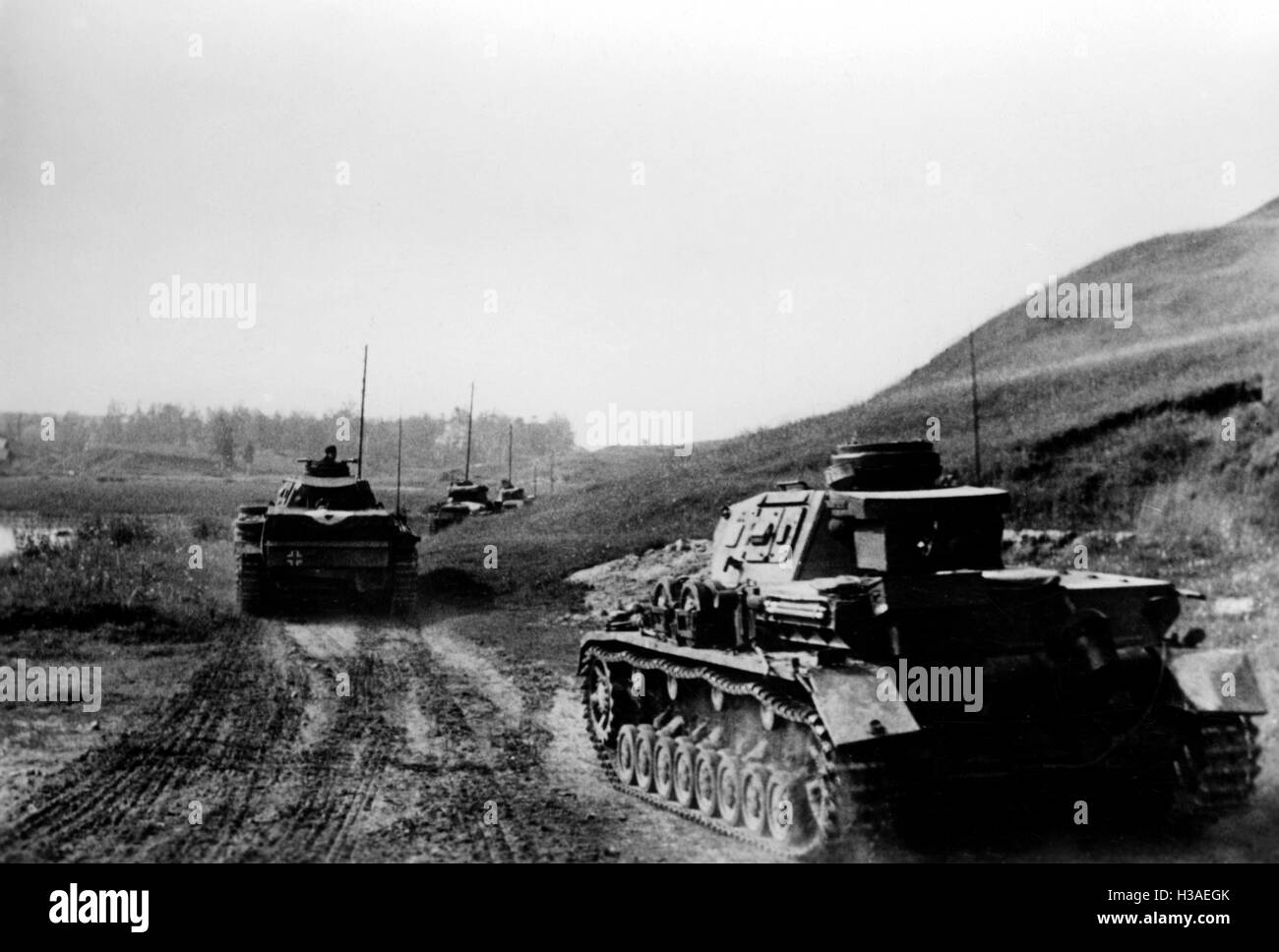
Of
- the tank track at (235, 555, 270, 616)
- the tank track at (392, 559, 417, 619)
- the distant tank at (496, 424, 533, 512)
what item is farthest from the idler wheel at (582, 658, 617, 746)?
the distant tank at (496, 424, 533, 512)

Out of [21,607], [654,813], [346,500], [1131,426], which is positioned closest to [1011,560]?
[1131,426]

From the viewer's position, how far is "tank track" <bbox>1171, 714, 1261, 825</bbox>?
25.4 ft

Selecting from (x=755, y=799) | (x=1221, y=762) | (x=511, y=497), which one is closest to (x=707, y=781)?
(x=755, y=799)

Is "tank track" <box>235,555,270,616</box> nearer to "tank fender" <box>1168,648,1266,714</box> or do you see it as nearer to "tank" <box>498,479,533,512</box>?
"tank" <box>498,479,533,512</box>

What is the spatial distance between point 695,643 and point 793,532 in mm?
1163

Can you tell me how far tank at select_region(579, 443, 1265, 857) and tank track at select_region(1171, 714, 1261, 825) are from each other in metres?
0.01

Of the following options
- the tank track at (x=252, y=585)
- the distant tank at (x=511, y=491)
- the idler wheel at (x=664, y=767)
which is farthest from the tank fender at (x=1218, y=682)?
the distant tank at (x=511, y=491)

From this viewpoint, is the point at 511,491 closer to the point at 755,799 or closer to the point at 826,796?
the point at 755,799

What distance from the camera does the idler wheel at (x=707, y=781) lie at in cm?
876

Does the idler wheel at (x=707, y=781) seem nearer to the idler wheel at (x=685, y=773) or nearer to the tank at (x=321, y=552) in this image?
the idler wheel at (x=685, y=773)

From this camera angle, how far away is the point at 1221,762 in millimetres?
7730

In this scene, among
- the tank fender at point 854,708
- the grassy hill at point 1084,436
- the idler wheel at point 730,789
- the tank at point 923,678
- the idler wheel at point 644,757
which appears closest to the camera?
the tank fender at point 854,708

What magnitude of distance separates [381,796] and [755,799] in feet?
9.71

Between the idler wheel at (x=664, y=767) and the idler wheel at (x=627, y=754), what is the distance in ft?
1.16
